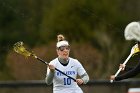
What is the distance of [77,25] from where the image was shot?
3331 centimetres

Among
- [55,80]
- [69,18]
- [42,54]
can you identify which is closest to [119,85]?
[55,80]

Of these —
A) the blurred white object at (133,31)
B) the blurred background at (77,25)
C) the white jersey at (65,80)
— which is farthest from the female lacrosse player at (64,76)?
the blurred background at (77,25)

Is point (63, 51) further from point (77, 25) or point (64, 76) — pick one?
point (77, 25)

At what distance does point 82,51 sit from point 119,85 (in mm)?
7979

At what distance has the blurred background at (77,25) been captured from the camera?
3000cm

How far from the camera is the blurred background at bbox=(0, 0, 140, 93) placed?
30.0 metres

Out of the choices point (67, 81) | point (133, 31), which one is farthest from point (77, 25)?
point (133, 31)

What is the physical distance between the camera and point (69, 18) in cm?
3375

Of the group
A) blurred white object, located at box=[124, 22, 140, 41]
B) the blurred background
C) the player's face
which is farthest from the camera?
the blurred background

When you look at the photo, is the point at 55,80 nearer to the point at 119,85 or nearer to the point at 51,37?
the point at 119,85

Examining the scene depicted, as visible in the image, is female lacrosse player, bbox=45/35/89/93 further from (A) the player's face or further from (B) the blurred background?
(B) the blurred background

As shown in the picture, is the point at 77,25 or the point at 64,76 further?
the point at 77,25

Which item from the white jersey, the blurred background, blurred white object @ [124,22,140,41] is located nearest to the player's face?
the white jersey

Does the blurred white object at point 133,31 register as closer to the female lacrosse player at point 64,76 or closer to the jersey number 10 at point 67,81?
the female lacrosse player at point 64,76
